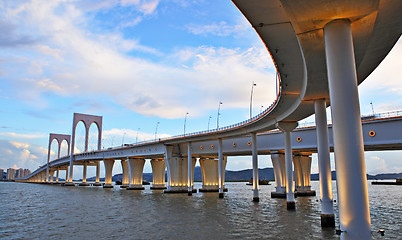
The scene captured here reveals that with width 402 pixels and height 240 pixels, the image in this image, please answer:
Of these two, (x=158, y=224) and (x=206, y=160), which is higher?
(x=206, y=160)

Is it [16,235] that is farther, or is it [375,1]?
[16,235]

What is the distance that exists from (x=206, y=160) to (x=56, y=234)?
50391 mm

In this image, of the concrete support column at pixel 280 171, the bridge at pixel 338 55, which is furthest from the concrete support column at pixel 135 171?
the bridge at pixel 338 55

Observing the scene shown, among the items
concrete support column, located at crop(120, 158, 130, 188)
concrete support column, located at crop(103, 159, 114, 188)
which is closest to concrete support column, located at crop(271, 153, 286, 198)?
concrete support column, located at crop(120, 158, 130, 188)

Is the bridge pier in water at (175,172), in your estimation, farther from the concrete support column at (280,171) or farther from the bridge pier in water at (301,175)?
the bridge pier in water at (301,175)

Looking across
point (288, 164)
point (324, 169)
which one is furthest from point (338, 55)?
point (288, 164)

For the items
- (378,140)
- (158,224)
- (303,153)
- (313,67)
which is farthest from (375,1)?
(303,153)

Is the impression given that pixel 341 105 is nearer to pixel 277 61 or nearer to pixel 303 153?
pixel 277 61

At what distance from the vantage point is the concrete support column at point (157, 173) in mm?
80312

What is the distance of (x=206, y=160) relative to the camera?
67.7m

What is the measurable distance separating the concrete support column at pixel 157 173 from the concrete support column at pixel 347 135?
71.0 meters

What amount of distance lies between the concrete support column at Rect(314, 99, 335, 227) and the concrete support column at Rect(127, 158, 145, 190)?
63756mm

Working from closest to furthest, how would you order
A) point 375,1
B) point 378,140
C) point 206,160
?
point 375,1 → point 378,140 → point 206,160

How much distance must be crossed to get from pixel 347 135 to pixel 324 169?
11.5 m
